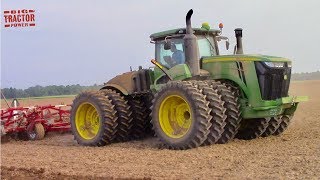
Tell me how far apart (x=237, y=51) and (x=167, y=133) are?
287cm

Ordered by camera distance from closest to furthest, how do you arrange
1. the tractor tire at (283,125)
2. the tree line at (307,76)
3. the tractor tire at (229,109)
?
the tractor tire at (229,109) → the tractor tire at (283,125) → the tree line at (307,76)

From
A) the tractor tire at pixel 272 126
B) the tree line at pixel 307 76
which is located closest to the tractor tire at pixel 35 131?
the tractor tire at pixel 272 126

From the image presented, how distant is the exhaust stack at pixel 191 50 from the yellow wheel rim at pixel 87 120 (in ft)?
8.45

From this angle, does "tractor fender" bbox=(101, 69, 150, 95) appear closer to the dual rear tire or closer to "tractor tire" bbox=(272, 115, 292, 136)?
the dual rear tire

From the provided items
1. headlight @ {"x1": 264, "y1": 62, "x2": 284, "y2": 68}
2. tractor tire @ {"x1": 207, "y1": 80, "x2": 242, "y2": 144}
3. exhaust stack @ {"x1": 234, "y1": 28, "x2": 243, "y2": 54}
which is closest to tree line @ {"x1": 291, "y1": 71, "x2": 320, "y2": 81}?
exhaust stack @ {"x1": 234, "y1": 28, "x2": 243, "y2": 54}

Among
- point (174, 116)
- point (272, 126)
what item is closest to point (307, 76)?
point (272, 126)

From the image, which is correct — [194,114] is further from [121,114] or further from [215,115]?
[121,114]

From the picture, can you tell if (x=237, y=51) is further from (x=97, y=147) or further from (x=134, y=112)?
(x=97, y=147)

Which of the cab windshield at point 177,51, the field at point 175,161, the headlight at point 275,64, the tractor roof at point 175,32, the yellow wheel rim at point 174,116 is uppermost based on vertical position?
the tractor roof at point 175,32

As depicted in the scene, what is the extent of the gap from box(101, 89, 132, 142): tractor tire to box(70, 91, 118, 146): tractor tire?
11cm

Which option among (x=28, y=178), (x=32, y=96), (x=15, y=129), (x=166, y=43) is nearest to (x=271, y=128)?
(x=166, y=43)

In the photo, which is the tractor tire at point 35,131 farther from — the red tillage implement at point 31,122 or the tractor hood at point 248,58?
the tractor hood at point 248,58

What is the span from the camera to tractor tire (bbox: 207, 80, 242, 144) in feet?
27.9

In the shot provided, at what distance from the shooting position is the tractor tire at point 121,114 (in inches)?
396
